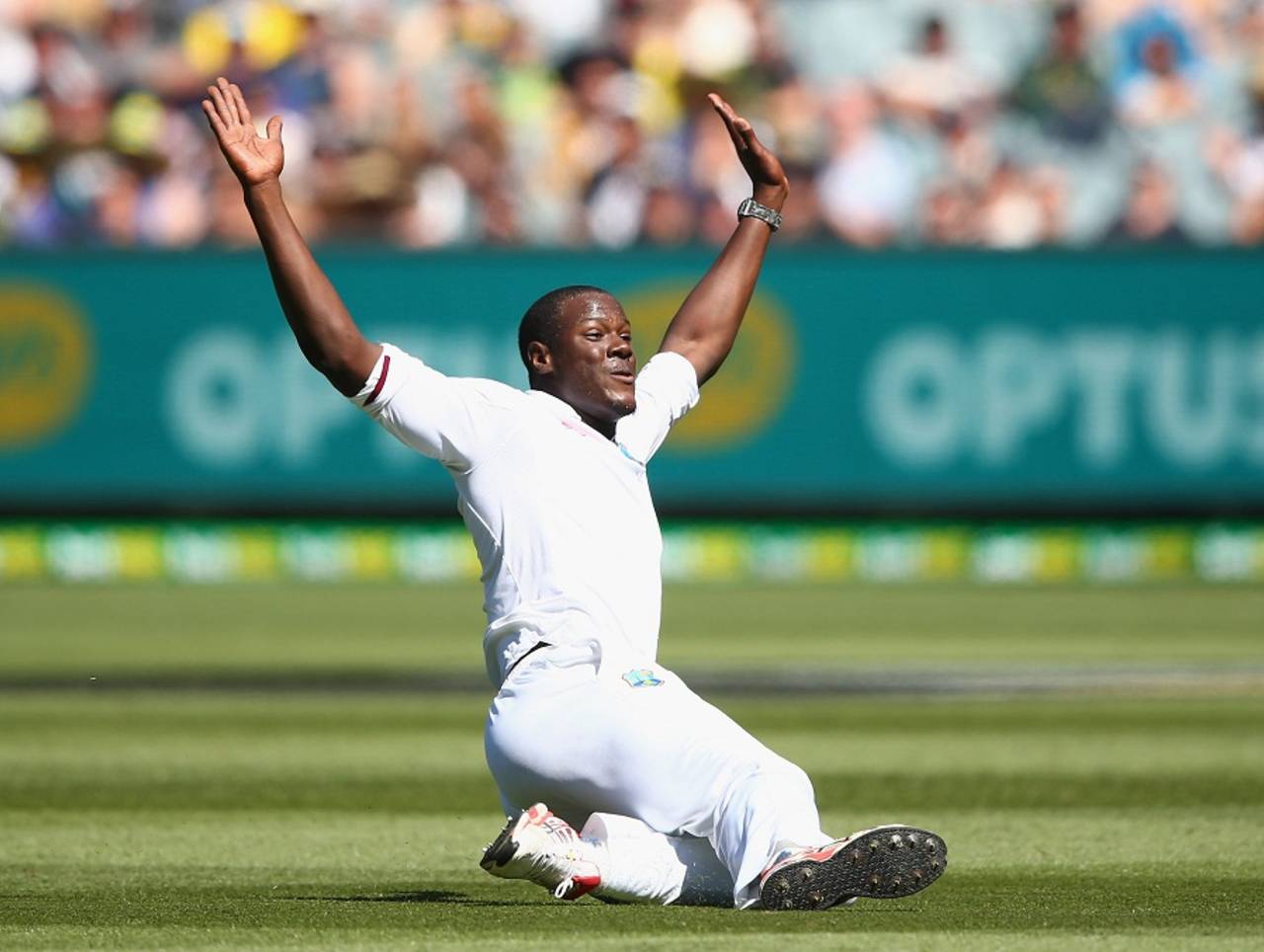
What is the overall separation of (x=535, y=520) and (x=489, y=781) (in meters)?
2.81

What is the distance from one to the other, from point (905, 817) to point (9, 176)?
42.0 ft

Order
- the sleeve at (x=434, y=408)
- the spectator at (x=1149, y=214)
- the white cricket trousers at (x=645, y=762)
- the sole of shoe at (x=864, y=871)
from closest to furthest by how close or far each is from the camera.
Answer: the sole of shoe at (x=864, y=871), the white cricket trousers at (x=645, y=762), the sleeve at (x=434, y=408), the spectator at (x=1149, y=214)

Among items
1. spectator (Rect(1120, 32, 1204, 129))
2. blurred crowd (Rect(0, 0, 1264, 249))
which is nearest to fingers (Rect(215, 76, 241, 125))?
blurred crowd (Rect(0, 0, 1264, 249))

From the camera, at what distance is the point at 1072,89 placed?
1880 cm

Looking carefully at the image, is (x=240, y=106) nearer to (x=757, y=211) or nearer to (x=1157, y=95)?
(x=757, y=211)

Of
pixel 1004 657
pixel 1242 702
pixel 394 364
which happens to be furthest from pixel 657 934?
pixel 1004 657

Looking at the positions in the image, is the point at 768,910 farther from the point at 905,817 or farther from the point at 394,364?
the point at 905,817

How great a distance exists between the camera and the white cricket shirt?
5.51 m

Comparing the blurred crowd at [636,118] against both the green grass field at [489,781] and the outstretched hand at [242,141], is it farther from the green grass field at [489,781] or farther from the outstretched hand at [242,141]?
the outstretched hand at [242,141]

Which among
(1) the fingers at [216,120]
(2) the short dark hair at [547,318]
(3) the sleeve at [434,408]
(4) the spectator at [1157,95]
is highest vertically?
(4) the spectator at [1157,95]

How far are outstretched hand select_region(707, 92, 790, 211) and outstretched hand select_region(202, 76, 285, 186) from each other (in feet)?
4.64

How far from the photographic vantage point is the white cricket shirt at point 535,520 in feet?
18.1

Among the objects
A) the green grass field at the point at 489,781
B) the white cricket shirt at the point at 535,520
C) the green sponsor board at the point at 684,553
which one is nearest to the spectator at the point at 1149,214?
the green sponsor board at the point at 684,553

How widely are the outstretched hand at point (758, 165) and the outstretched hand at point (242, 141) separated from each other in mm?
1413
